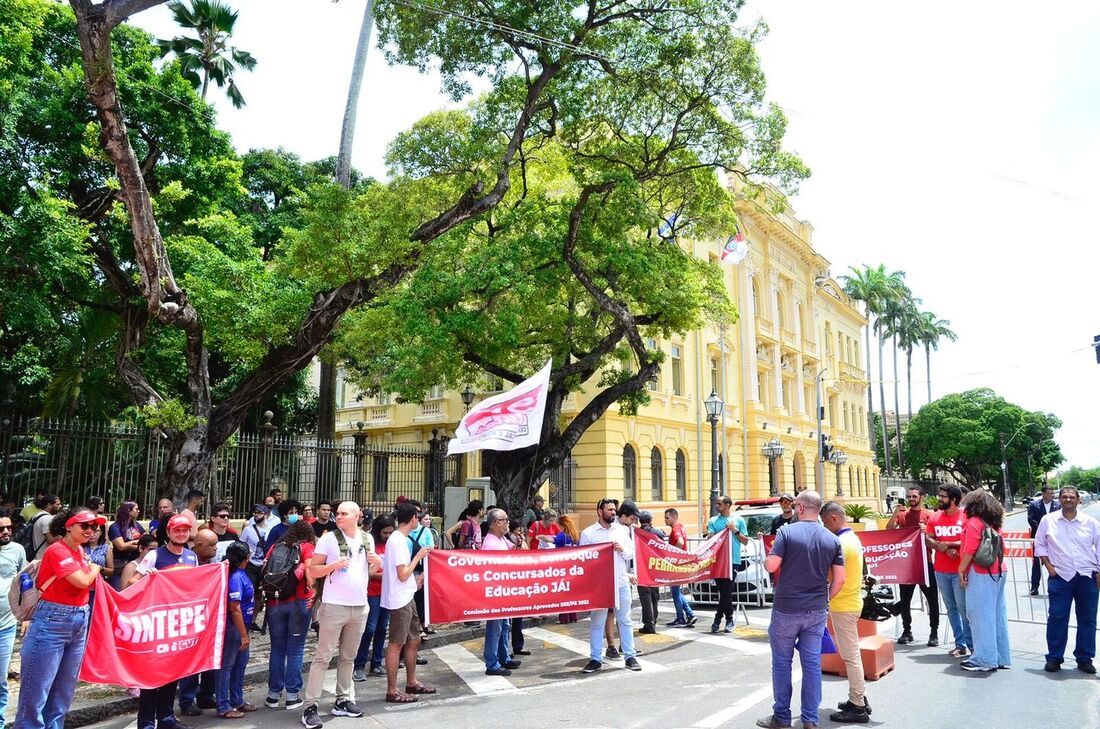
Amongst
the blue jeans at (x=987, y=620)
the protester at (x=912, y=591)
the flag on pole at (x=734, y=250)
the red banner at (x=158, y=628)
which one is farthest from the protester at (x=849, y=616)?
the flag on pole at (x=734, y=250)

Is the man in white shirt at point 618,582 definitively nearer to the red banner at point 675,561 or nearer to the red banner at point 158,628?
the red banner at point 675,561

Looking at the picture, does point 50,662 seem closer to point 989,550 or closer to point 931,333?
point 989,550

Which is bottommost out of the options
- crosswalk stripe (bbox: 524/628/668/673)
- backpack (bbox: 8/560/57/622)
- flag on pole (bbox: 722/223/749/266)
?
crosswalk stripe (bbox: 524/628/668/673)

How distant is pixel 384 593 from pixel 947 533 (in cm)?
652

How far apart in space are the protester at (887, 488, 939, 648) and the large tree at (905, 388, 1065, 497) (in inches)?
2595

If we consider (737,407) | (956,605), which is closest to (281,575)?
(956,605)

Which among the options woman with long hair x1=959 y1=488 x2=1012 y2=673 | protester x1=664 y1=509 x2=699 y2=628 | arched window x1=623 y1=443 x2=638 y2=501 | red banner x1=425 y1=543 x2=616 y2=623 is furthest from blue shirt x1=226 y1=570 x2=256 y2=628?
arched window x1=623 y1=443 x2=638 y2=501

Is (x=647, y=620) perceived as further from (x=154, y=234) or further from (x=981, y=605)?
(x=154, y=234)

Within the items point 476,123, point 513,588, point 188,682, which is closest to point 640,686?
point 513,588

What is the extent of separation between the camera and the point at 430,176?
1744 centimetres

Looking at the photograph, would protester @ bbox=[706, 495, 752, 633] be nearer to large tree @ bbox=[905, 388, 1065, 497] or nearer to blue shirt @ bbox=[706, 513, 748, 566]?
blue shirt @ bbox=[706, 513, 748, 566]

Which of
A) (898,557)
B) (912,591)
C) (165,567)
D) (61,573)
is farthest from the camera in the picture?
(898,557)

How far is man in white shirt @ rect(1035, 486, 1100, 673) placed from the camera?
812 centimetres

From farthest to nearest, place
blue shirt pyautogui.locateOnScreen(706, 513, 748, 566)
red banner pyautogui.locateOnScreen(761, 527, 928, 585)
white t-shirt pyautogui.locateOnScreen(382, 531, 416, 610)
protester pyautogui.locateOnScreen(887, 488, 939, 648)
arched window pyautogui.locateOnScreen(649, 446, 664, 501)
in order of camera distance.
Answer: arched window pyautogui.locateOnScreen(649, 446, 664, 501) < blue shirt pyautogui.locateOnScreen(706, 513, 748, 566) < red banner pyautogui.locateOnScreen(761, 527, 928, 585) < protester pyautogui.locateOnScreen(887, 488, 939, 648) < white t-shirt pyautogui.locateOnScreen(382, 531, 416, 610)
